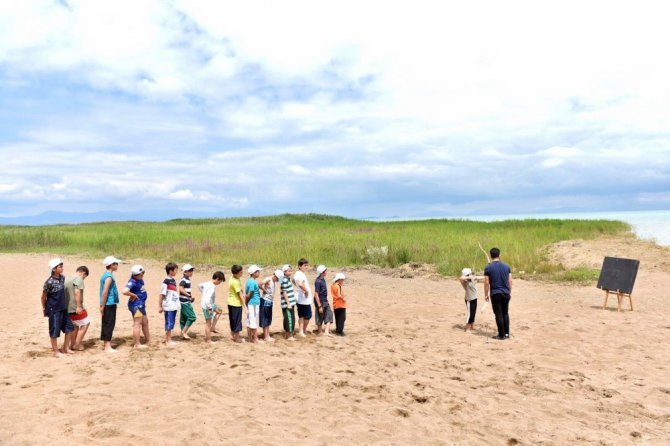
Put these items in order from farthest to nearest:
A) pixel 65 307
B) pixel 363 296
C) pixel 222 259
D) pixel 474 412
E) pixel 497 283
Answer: pixel 222 259 → pixel 363 296 → pixel 497 283 → pixel 65 307 → pixel 474 412

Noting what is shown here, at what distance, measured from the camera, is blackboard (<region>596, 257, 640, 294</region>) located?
13.1 metres

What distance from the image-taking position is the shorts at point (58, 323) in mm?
8195

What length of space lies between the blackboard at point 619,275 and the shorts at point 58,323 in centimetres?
1295

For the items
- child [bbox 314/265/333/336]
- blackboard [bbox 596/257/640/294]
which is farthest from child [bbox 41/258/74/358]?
blackboard [bbox 596/257/640/294]

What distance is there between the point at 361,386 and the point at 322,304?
10.8 feet

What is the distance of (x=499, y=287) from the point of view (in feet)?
33.0

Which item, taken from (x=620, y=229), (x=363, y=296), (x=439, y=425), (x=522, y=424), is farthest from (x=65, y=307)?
(x=620, y=229)

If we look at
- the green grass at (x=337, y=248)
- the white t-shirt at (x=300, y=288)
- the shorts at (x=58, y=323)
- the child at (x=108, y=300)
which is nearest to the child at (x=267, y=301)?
the white t-shirt at (x=300, y=288)

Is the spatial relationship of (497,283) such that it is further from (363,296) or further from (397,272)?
(397,272)

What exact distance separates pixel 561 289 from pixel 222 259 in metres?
15.1

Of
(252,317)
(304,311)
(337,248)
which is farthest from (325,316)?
(337,248)

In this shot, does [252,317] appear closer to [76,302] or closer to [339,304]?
[339,304]

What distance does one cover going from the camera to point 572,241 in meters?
26.7

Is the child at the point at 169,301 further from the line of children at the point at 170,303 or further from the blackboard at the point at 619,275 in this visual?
the blackboard at the point at 619,275
